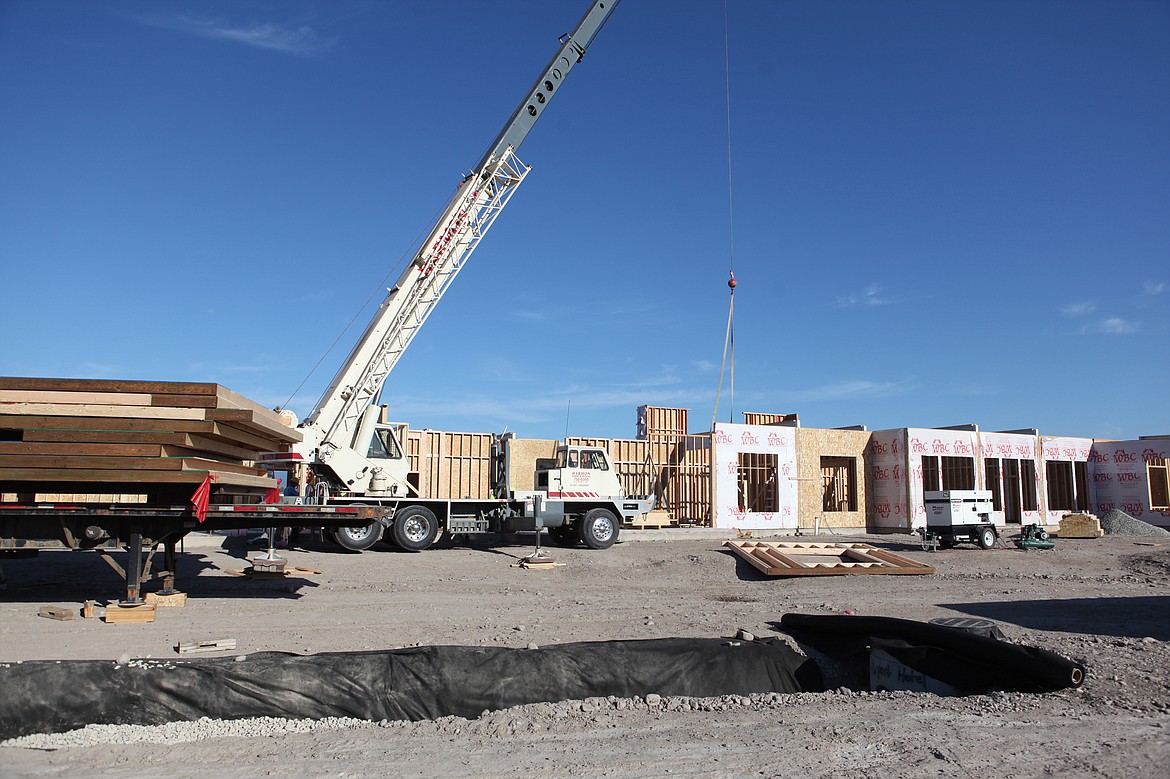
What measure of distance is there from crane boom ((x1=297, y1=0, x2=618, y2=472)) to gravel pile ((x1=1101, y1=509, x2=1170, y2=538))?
25017 mm

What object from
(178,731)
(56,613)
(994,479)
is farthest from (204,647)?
(994,479)

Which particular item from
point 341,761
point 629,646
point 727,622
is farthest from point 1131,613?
point 341,761

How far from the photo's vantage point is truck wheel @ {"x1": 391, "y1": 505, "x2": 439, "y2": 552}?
1816cm

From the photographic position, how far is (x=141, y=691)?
18.4 ft

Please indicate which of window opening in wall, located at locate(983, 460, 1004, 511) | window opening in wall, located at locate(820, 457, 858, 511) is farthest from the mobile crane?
window opening in wall, located at locate(983, 460, 1004, 511)

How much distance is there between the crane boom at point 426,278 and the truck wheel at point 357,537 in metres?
1.29

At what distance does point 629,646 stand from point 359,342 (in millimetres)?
12947

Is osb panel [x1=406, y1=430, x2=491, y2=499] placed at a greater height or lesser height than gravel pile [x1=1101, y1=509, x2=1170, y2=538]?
greater

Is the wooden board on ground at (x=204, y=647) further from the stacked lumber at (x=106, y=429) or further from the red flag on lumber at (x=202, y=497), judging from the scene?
the stacked lumber at (x=106, y=429)

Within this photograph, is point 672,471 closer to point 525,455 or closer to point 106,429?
point 525,455

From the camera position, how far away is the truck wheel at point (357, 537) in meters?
17.5

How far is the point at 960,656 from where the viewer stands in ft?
22.5

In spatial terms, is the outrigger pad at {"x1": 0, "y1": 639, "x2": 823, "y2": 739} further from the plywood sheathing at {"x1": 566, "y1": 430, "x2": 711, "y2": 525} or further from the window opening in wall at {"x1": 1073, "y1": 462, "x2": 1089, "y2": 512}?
the window opening in wall at {"x1": 1073, "y1": 462, "x2": 1089, "y2": 512}

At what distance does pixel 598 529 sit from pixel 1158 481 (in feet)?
88.0
